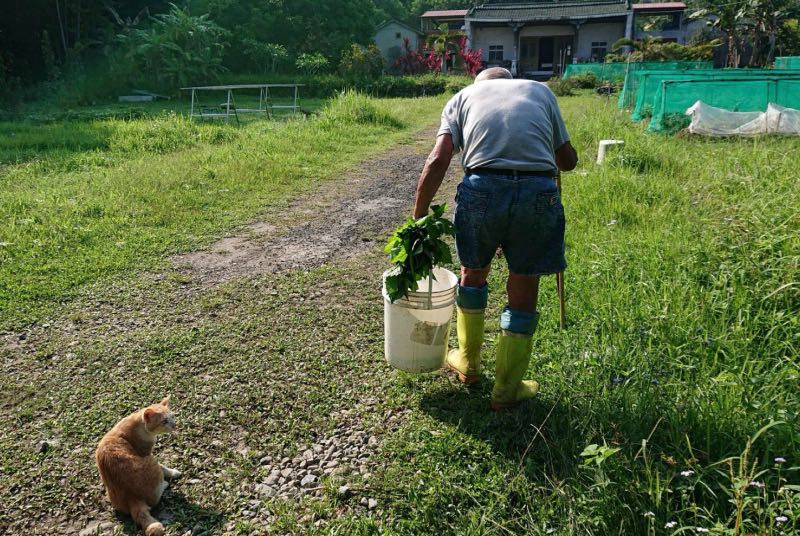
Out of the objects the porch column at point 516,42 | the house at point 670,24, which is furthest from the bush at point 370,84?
the house at point 670,24

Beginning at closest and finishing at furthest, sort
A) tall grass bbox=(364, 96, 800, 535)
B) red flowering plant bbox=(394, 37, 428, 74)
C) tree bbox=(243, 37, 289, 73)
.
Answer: tall grass bbox=(364, 96, 800, 535) → tree bbox=(243, 37, 289, 73) → red flowering plant bbox=(394, 37, 428, 74)

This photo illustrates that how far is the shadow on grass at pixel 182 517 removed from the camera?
2.22 meters

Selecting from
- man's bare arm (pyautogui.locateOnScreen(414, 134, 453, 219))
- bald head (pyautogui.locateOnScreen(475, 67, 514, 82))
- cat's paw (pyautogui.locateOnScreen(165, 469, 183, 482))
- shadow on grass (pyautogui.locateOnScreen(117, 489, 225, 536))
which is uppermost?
bald head (pyautogui.locateOnScreen(475, 67, 514, 82))

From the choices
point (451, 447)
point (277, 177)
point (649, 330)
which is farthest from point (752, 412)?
point (277, 177)

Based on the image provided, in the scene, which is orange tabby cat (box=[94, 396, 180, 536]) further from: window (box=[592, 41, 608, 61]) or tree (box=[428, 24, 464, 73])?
window (box=[592, 41, 608, 61])

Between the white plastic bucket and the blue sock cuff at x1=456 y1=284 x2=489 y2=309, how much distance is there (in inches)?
2.8

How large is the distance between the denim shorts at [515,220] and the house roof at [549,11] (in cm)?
3383

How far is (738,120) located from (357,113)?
23.5 feet

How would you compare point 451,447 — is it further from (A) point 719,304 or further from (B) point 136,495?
(A) point 719,304

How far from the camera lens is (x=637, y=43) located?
91.4ft

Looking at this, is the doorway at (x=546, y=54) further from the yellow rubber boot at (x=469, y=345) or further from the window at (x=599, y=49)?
the yellow rubber boot at (x=469, y=345)

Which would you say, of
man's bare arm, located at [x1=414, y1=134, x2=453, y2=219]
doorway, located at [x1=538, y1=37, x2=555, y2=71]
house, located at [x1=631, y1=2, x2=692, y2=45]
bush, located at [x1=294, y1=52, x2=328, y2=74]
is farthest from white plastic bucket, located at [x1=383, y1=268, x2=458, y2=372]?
doorway, located at [x1=538, y1=37, x2=555, y2=71]

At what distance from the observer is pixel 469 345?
9.88ft

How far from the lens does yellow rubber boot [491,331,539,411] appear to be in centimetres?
279
